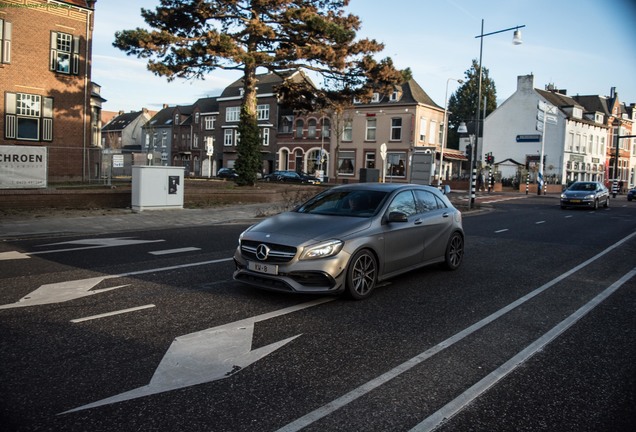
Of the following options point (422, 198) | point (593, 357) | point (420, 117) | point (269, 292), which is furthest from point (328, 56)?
point (420, 117)

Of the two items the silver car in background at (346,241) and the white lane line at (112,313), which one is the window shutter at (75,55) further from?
the white lane line at (112,313)

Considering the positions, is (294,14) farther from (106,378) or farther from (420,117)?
(420,117)

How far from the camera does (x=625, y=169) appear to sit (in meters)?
76.8

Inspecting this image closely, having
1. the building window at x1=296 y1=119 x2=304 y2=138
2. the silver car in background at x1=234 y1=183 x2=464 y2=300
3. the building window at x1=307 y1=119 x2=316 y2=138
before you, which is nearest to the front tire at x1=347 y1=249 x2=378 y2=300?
the silver car in background at x1=234 y1=183 x2=464 y2=300

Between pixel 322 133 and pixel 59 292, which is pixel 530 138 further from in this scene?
pixel 59 292

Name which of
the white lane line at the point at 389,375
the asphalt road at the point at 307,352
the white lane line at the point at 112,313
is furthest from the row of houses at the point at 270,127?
the white lane line at the point at 389,375

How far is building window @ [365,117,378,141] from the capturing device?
5566 cm

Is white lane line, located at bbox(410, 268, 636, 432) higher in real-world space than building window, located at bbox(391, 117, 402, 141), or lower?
lower

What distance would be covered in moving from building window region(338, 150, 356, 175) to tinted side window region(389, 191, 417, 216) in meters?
49.4

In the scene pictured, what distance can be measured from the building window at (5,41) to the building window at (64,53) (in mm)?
2000

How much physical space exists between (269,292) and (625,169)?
275 feet

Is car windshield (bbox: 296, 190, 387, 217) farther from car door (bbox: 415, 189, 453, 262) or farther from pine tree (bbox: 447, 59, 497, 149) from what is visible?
pine tree (bbox: 447, 59, 497, 149)

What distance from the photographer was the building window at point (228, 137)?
7025 cm

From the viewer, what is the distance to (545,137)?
2352 inches
